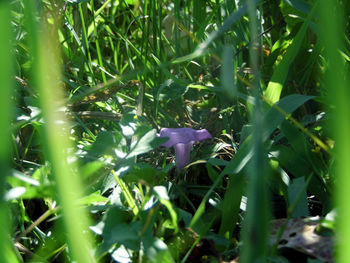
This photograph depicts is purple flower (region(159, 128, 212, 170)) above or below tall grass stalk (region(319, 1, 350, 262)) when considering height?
below

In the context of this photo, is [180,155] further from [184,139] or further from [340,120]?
[340,120]

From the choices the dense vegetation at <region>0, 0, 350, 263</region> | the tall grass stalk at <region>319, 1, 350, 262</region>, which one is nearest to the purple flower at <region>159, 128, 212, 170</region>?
the dense vegetation at <region>0, 0, 350, 263</region>

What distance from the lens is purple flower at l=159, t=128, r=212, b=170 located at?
48.5 inches

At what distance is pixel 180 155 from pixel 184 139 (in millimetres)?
59

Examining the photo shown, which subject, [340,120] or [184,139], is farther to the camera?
[184,139]

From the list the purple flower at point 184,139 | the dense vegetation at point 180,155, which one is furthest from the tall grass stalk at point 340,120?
the purple flower at point 184,139

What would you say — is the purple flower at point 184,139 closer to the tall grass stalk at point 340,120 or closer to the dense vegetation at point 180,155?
the dense vegetation at point 180,155

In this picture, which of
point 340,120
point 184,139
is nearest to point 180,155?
point 184,139

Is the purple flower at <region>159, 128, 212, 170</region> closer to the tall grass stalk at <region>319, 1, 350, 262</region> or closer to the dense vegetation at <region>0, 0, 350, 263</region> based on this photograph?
Answer: the dense vegetation at <region>0, 0, 350, 263</region>

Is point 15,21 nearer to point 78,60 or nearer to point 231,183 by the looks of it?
point 78,60

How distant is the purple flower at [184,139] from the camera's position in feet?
4.04

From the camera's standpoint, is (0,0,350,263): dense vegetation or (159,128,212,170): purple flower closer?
(0,0,350,263): dense vegetation

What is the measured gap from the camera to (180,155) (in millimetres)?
1273

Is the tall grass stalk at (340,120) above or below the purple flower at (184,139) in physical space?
above
